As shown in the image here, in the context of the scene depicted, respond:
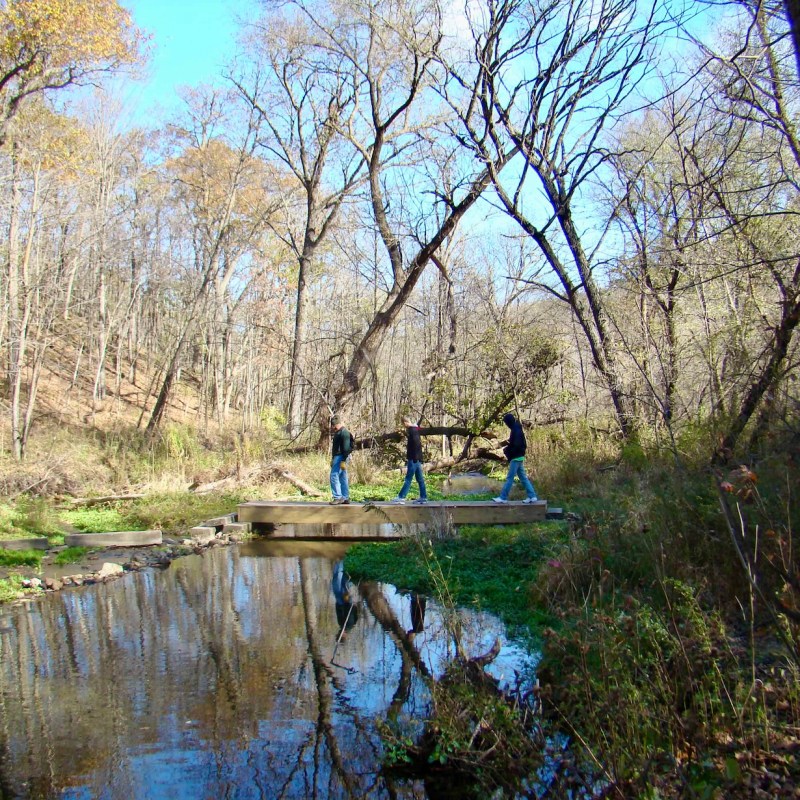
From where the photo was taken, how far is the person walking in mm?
13625

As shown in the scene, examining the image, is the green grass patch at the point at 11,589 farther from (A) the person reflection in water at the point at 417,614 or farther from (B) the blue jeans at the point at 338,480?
(B) the blue jeans at the point at 338,480

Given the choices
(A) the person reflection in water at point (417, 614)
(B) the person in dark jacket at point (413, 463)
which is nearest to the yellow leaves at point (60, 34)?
(B) the person in dark jacket at point (413, 463)

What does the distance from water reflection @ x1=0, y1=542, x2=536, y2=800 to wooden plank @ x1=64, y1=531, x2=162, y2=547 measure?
2.64 metres

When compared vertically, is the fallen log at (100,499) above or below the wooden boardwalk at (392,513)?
above

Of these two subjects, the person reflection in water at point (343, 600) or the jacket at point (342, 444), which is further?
the jacket at point (342, 444)

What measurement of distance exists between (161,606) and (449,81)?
471 inches

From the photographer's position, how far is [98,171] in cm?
2481

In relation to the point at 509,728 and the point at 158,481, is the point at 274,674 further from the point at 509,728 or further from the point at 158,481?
the point at 158,481

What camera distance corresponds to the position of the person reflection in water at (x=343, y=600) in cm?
770

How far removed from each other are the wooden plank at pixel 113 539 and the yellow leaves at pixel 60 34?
997cm

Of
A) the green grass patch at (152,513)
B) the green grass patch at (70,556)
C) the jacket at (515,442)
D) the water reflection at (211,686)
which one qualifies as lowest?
the water reflection at (211,686)

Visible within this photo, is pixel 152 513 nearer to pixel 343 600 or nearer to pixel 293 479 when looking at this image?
pixel 293 479

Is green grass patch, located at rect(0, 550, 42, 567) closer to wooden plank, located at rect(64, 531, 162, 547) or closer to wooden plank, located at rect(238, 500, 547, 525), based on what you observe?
wooden plank, located at rect(64, 531, 162, 547)

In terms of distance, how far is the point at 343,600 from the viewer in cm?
884
